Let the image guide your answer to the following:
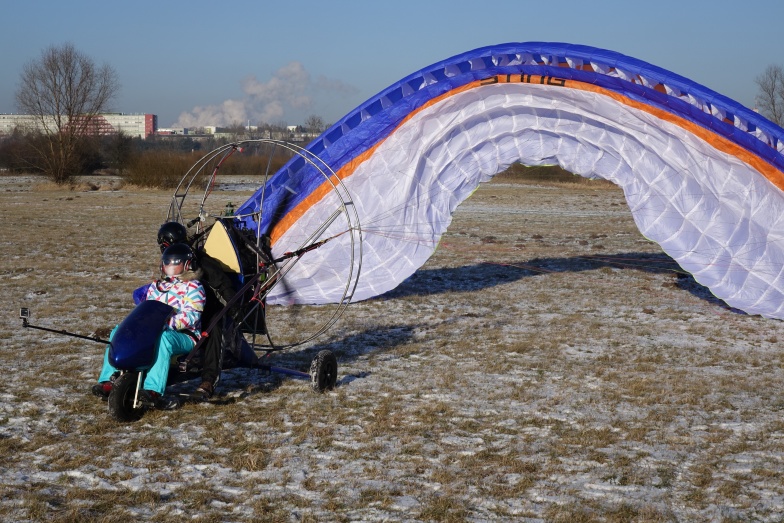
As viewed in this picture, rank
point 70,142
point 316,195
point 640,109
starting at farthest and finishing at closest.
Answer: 1. point 70,142
2. point 316,195
3. point 640,109

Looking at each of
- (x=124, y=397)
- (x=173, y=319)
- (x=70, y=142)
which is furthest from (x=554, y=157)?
(x=70, y=142)

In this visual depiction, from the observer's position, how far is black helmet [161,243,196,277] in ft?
21.9

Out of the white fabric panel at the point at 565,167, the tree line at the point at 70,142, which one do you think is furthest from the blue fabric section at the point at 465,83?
the tree line at the point at 70,142

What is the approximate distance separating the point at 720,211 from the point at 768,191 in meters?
0.70

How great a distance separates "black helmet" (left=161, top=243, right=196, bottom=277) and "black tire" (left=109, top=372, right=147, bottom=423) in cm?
94

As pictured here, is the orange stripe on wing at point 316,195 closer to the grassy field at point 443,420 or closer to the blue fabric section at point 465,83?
the blue fabric section at point 465,83

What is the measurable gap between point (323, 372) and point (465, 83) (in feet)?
12.5

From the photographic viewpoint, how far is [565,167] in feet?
32.8

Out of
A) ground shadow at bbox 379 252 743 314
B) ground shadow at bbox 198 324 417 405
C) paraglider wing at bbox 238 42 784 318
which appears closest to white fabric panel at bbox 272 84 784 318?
paraglider wing at bbox 238 42 784 318

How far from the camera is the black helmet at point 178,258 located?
21.9ft

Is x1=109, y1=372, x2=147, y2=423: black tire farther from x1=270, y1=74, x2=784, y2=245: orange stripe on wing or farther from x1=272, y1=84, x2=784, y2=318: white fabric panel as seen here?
x1=272, y1=84, x2=784, y2=318: white fabric panel

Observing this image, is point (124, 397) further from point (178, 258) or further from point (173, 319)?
point (178, 258)

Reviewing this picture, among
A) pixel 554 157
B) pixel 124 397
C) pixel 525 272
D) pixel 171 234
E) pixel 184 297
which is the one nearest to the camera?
pixel 124 397

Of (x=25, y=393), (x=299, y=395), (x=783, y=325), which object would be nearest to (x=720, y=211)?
(x=783, y=325)
